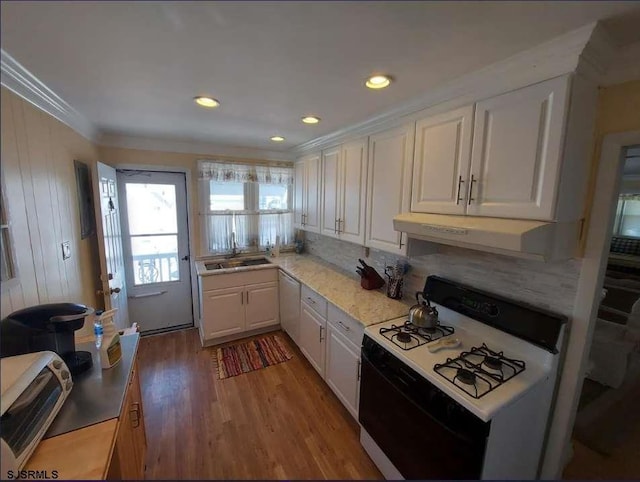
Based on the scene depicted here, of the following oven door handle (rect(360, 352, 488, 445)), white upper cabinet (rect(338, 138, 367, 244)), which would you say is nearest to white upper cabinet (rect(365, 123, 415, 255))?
white upper cabinet (rect(338, 138, 367, 244))

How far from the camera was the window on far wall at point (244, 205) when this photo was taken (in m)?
3.08

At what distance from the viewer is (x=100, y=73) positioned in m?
1.26

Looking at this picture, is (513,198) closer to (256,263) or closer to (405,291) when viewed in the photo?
(405,291)

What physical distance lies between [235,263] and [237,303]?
1.69ft

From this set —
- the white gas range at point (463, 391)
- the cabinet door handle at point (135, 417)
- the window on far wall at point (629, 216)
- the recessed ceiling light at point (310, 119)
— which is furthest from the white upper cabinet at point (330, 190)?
the window on far wall at point (629, 216)

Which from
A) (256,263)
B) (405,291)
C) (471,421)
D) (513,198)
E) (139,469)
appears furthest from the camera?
(256,263)

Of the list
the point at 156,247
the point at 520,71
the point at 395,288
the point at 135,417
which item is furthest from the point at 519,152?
the point at 156,247

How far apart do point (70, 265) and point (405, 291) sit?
86.2 inches

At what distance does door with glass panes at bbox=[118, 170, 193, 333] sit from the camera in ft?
9.38

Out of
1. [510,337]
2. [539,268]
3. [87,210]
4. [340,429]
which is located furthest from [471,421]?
[87,210]

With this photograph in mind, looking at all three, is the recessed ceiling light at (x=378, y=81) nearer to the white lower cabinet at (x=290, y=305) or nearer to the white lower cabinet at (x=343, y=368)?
the white lower cabinet at (x=343, y=368)

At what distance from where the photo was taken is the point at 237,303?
2893 millimetres

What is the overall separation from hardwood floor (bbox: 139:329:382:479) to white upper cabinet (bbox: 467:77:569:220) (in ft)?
5.43

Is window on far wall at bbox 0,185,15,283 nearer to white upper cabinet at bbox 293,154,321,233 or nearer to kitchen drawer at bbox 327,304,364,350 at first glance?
kitchen drawer at bbox 327,304,364,350
